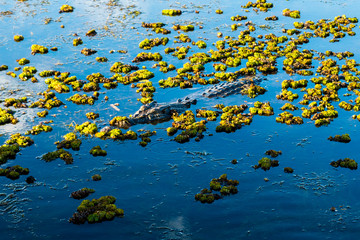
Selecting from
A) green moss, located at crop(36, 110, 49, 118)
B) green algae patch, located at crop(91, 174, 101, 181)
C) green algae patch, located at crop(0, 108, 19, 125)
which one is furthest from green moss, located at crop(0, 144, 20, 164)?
green algae patch, located at crop(91, 174, 101, 181)

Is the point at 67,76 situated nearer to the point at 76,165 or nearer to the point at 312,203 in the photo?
the point at 76,165

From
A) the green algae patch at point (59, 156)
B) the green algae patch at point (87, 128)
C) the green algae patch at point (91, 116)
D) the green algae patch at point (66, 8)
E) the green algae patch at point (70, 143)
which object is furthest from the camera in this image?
the green algae patch at point (66, 8)

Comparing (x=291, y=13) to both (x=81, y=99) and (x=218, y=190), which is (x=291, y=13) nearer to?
(x=81, y=99)

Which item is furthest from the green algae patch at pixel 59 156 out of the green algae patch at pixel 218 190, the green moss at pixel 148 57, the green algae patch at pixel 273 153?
the green moss at pixel 148 57

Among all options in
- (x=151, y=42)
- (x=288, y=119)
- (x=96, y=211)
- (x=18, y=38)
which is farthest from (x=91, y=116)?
(x=18, y=38)

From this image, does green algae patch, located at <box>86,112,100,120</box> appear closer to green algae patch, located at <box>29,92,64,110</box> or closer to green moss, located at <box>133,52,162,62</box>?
green algae patch, located at <box>29,92,64,110</box>

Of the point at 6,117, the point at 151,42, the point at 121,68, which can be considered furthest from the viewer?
the point at 151,42

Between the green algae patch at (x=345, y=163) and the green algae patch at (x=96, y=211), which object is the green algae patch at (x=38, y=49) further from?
the green algae patch at (x=345, y=163)
